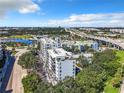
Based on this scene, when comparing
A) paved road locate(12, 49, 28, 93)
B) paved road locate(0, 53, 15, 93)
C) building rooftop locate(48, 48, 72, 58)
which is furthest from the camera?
building rooftop locate(48, 48, 72, 58)

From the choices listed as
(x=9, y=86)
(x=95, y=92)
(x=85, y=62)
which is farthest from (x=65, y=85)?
(x=85, y=62)

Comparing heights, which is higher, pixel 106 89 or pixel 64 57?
pixel 64 57

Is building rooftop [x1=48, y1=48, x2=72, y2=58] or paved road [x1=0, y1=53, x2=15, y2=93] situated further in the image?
building rooftop [x1=48, y1=48, x2=72, y2=58]

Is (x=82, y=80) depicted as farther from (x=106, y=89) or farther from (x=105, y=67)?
(x=105, y=67)

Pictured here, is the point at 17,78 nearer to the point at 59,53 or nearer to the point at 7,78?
the point at 7,78

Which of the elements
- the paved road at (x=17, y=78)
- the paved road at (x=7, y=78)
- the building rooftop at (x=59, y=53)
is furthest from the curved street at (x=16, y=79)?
the building rooftop at (x=59, y=53)

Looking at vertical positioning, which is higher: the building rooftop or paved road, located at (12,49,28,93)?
the building rooftop

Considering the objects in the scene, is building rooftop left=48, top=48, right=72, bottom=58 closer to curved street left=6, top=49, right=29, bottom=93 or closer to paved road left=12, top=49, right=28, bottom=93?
paved road left=12, top=49, right=28, bottom=93

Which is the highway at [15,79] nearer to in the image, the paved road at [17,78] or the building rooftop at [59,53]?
the paved road at [17,78]

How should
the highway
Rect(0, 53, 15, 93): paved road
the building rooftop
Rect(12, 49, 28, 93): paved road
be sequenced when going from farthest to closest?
the building rooftop, Rect(12, 49, 28, 93): paved road, the highway, Rect(0, 53, 15, 93): paved road

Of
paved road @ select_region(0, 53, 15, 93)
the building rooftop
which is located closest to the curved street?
paved road @ select_region(0, 53, 15, 93)

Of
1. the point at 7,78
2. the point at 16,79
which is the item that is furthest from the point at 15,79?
the point at 7,78
